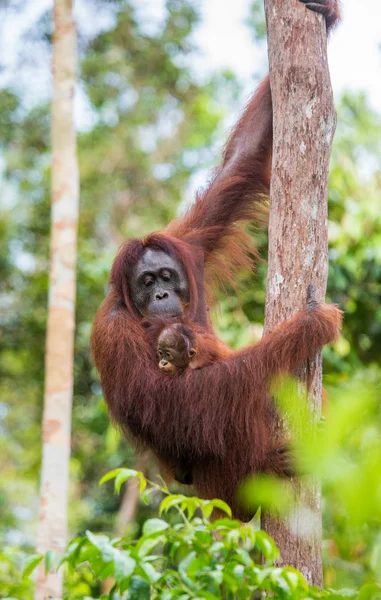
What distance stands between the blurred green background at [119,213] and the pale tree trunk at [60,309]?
65cm

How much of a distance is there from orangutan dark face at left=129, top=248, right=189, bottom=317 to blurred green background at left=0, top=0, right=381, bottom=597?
1008 millimetres

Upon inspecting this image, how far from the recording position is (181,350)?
3414 mm

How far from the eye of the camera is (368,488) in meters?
0.88

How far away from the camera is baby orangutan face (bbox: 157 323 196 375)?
339 cm

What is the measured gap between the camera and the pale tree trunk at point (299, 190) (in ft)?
8.96

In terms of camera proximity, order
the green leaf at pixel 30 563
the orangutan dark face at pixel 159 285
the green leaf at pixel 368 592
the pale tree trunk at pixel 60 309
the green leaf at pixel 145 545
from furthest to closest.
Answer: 1. the pale tree trunk at pixel 60 309
2. the orangutan dark face at pixel 159 285
3. the green leaf at pixel 30 563
4. the green leaf at pixel 145 545
5. the green leaf at pixel 368 592

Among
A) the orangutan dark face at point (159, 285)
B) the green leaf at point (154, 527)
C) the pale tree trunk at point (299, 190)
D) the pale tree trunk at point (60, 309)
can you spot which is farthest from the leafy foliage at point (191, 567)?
the pale tree trunk at point (60, 309)

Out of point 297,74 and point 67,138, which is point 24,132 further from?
point 297,74

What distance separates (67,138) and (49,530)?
3302 millimetres

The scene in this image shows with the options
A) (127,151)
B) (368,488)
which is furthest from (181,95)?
(368,488)

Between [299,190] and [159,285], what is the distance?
1.03 metres

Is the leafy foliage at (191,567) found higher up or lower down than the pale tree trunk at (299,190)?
lower down

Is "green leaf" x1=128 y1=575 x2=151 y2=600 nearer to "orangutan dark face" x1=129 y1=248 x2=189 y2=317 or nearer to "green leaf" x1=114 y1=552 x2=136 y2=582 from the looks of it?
"green leaf" x1=114 y1=552 x2=136 y2=582

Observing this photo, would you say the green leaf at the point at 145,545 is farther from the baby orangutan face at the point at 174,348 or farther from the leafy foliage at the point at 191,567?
the baby orangutan face at the point at 174,348
